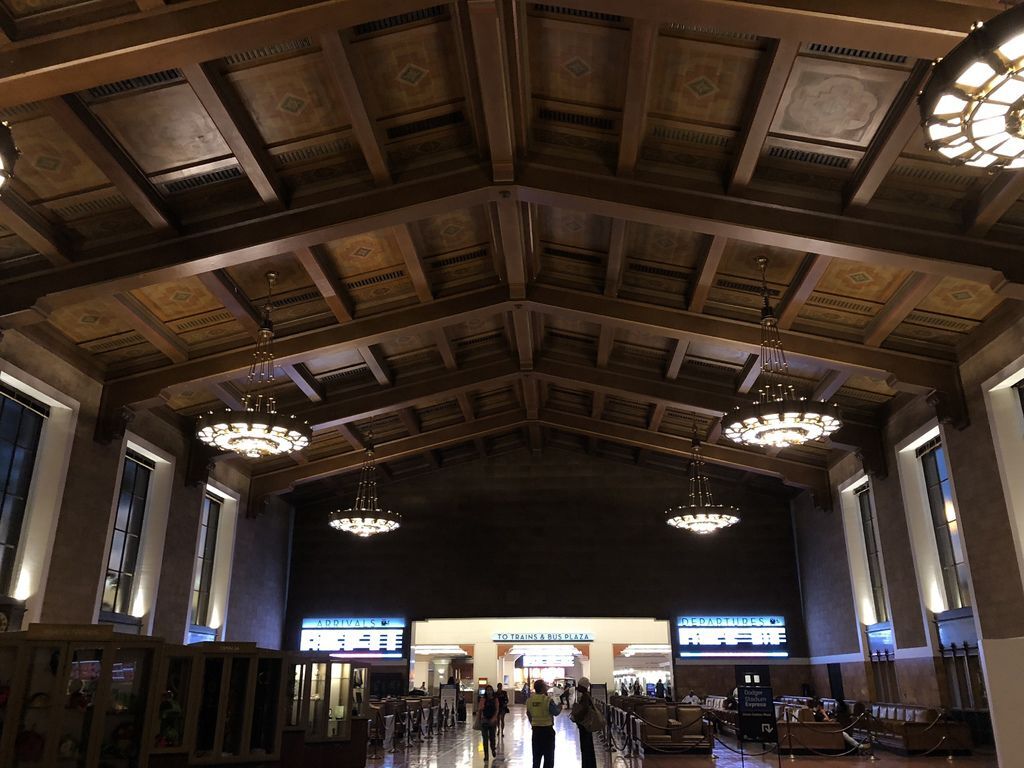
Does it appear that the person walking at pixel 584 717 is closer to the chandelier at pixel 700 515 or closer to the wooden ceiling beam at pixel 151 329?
the wooden ceiling beam at pixel 151 329

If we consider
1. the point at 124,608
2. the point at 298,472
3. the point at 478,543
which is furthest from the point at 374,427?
the point at 124,608

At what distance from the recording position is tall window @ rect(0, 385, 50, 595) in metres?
11.4

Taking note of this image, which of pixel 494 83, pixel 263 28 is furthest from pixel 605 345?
pixel 263 28

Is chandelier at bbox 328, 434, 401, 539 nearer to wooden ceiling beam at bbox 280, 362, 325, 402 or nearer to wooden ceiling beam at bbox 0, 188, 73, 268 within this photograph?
wooden ceiling beam at bbox 280, 362, 325, 402

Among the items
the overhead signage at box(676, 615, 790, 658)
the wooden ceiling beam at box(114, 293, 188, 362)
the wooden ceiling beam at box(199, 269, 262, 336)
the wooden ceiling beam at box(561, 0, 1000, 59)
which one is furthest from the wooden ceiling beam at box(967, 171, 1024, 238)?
the overhead signage at box(676, 615, 790, 658)

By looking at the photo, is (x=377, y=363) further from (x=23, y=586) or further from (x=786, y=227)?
(x=786, y=227)

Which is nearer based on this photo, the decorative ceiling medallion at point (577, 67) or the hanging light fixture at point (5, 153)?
the hanging light fixture at point (5, 153)

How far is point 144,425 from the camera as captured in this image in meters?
14.8

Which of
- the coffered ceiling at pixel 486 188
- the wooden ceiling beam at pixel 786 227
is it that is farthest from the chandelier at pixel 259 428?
the wooden ceiling beam at pixel 786 227

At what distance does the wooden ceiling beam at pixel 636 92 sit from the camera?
743cm

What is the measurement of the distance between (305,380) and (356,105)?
27.4 feet

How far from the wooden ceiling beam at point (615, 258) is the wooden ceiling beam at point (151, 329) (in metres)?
7.39

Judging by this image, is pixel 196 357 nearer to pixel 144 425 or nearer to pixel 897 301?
pixel 144 425

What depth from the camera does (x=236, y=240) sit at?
9953 millimetres
